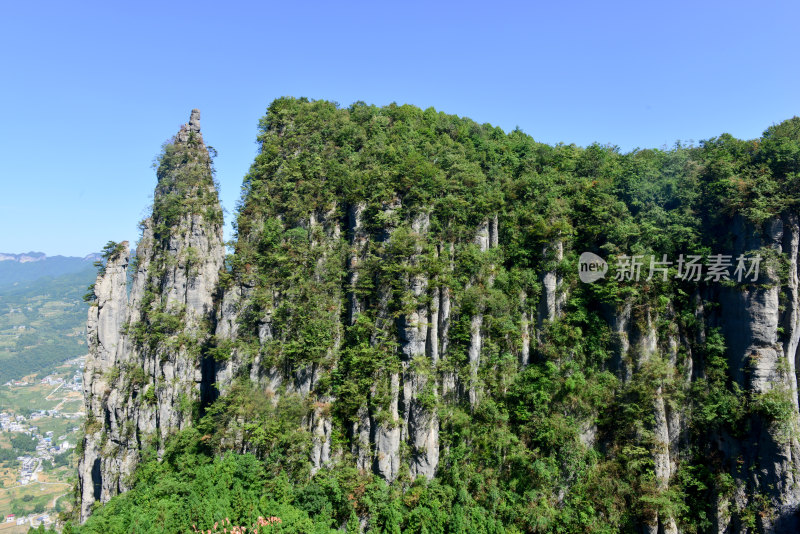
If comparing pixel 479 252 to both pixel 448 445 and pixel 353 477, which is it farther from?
pixel 353 477

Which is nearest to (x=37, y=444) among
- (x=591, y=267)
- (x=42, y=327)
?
(x=42, y=327)

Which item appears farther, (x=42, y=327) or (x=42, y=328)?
(x=42, y=327)

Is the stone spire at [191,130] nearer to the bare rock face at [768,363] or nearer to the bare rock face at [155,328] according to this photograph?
the bare rock face at [155,328]

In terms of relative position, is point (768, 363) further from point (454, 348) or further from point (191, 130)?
point (191, 130)

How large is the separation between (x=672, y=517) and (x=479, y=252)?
20.4 metres

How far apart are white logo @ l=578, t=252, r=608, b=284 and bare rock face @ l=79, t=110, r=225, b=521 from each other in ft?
97.6

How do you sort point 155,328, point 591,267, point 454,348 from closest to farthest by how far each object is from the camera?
point 454,348, point 591,267, point 155,328

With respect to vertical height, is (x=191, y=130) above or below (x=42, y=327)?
above

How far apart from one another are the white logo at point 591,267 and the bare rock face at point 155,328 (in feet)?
97.6

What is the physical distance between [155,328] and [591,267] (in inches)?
1338

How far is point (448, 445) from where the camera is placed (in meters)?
25.6

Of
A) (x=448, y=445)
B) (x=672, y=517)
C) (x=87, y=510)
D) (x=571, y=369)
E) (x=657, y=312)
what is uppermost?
(x=657, y=312)

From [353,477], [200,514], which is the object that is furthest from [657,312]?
[200,514]

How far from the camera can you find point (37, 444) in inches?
3939
